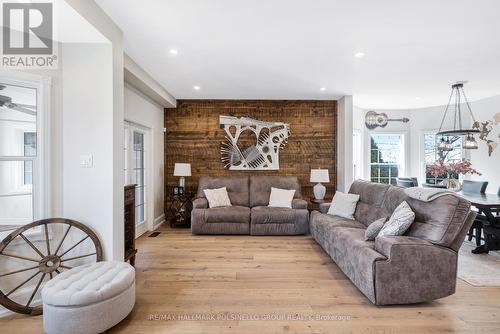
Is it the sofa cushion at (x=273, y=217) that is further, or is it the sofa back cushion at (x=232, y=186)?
the sofa back cushion at (x=232, y=186)

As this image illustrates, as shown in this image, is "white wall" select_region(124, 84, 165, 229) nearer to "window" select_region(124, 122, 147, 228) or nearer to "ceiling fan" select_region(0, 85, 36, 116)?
"window" select_region(124, 122, 147, 228)

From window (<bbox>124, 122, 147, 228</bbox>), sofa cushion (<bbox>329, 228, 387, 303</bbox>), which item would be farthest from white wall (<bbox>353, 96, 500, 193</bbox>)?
window (<bbox>124, 122, 147, 228</bbox>)

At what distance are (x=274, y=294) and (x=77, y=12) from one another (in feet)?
9.76

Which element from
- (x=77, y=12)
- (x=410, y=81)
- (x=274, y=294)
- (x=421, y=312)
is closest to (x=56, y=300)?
(x=274, y=294)

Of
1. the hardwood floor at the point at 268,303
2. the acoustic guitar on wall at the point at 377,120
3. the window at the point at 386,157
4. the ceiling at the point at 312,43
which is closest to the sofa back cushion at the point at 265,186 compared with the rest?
the hardwood floor at the point at 268,303

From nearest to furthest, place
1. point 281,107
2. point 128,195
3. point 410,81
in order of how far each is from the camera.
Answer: point 128,195 < point 410,81 < point 281,107

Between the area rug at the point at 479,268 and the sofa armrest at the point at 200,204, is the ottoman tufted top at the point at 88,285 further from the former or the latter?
the area rug at the point at 479,268

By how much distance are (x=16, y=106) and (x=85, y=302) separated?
6.03 ft

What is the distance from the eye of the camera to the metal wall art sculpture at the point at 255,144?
5312mm

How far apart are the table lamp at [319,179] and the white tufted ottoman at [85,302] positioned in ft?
12.0

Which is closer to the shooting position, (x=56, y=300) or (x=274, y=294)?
(x=56, y=300)

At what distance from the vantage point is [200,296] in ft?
7.88

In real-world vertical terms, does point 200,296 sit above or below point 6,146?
below

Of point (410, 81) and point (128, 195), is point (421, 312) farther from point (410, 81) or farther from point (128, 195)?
point (410, 81)
